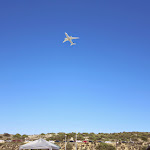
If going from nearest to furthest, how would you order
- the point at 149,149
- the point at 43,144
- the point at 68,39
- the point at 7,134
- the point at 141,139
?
1. the point at 149,149
2. the point at 43,144
3. the point at 68,39
4. the point at 141,139
5. the point at 7,134

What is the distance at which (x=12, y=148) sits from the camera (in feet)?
161

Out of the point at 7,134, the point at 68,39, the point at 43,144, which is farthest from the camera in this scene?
the point at 7,134

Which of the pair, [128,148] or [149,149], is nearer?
[149,149]

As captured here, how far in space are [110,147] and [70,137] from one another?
69.3ft

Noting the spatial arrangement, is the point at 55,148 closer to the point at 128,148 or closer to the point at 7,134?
the point at 128,148

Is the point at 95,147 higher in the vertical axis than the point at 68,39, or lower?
lower

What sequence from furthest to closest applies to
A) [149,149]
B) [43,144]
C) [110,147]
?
[110,147] < [43,144] < [149,149]

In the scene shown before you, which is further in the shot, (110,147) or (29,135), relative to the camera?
(29,135)

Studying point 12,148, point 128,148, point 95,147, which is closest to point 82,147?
point 95,147

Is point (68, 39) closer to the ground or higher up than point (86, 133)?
higher up

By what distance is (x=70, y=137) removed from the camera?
66688mm

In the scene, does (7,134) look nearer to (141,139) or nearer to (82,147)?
A: (82,147)

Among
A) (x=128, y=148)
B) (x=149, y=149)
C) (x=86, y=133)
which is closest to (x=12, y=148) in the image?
(x=128, y=148)

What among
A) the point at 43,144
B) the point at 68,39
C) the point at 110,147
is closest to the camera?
the point at 43,144
